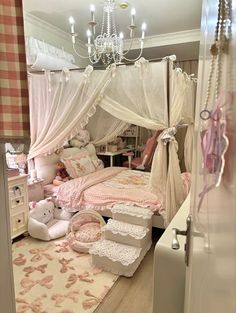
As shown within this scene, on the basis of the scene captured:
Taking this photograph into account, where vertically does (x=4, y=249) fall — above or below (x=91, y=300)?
above

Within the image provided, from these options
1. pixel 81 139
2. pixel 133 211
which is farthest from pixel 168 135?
pixel 81 139

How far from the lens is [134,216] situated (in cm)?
255

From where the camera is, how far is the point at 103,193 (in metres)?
3.00

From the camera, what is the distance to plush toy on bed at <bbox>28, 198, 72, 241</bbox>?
2775 millimetres

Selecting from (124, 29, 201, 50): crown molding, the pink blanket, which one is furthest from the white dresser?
(124, 29, 201, 50): crown molding

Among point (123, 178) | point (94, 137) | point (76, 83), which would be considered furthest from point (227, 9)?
point (94, 137)

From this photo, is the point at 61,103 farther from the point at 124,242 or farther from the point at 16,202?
the point at 124,242

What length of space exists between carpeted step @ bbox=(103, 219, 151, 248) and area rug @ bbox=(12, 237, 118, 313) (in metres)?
0.33

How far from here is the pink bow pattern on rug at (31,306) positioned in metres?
1.78

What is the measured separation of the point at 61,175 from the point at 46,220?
763 mm

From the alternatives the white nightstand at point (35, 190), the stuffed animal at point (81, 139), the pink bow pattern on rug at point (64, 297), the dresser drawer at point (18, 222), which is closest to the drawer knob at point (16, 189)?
the dresser drawer at point (18, 222)

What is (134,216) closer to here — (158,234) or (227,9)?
(158,234)

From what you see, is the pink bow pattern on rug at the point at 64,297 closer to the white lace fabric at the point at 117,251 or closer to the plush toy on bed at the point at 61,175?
the white lace fabric at the point at 117,251

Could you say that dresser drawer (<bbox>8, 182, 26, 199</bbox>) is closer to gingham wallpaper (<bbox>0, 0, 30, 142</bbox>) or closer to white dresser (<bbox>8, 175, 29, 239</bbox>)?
white dresser (<bbox>8, 175, 29, 239</bbox>)
